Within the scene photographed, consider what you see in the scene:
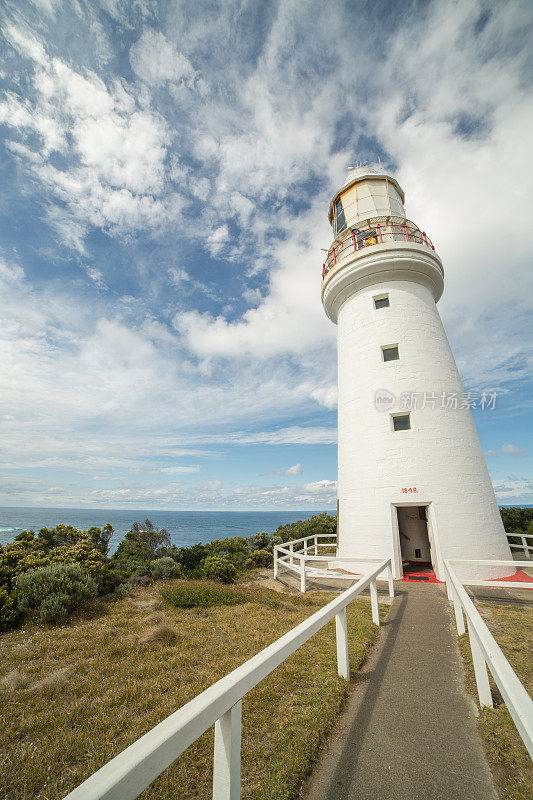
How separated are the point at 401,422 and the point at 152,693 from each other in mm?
9722

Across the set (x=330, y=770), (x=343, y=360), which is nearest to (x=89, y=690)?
(x=330, y=770)

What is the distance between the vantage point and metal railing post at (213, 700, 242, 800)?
1.93m

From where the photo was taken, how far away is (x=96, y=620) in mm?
6812

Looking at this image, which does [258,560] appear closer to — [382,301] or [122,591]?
[122,591]

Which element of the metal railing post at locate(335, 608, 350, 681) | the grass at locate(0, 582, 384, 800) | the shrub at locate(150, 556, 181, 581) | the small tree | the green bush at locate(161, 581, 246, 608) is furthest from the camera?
the small tree

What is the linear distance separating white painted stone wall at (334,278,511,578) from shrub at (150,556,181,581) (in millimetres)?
5718

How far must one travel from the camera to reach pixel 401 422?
11109 millimetres

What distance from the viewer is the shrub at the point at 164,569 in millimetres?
10586

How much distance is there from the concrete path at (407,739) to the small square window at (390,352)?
8946 mm

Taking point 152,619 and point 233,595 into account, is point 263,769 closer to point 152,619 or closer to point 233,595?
point 152,619

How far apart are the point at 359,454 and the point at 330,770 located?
9175mm

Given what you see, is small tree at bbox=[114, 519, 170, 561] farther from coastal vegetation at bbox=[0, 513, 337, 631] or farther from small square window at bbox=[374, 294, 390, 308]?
small square window at bbox=[374, 294, 390, 308]

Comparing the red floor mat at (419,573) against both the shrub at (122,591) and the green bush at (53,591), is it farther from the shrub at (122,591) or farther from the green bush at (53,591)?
the green bush at (53,591)

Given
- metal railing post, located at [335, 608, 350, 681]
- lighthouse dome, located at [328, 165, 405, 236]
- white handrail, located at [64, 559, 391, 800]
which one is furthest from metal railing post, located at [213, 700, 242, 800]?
lighthouse dome, located at [328, 165, 405, 236]
